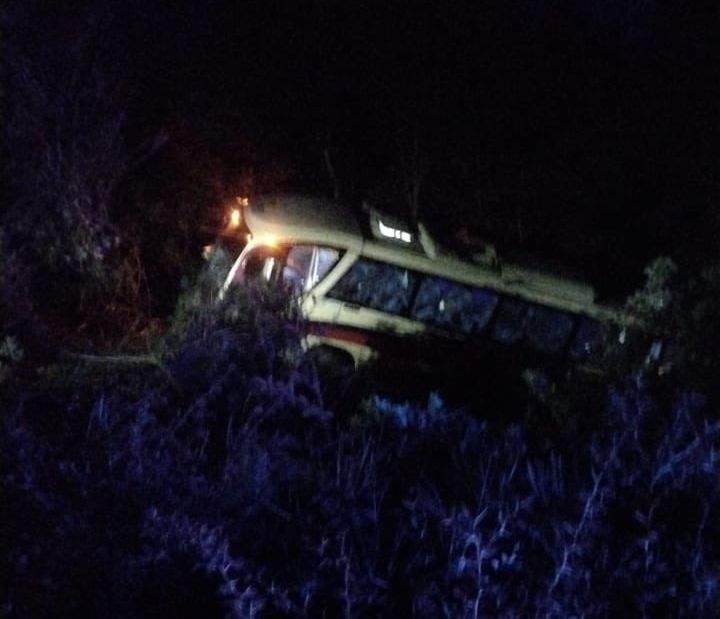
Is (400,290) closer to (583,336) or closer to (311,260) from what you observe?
(311,260)

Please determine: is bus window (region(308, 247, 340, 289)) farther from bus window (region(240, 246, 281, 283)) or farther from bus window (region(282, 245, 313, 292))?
bus window (region(240, 246, 281, 283))

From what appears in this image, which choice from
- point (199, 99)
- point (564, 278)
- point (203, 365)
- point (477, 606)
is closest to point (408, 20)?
point (199, 99)

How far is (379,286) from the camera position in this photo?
8.97 metres

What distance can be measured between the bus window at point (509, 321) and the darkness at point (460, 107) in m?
2.65

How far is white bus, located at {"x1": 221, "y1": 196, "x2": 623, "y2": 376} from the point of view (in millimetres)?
8828

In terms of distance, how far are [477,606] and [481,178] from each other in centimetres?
1071

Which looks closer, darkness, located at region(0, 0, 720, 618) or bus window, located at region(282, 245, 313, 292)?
darkness, located at region(0, 0, 720, 618)

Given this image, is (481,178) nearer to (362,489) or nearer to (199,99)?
(199,99)

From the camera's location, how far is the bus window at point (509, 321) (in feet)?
30.0

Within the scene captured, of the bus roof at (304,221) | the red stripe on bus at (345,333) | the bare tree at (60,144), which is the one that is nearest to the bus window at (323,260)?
the bus roof at (304,221)

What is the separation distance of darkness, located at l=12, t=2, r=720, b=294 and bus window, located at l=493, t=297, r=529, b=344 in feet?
8.68

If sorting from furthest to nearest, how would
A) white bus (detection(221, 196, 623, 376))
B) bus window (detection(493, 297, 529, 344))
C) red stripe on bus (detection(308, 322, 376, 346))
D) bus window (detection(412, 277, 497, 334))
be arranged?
bus window (detection(493, 297, 529, 344)), bus window (detection(412, 277, 497, 334)), white bus (detection(221, 196, 623, 376)), red stripe on bus (detection(308, 322, 376, 346))

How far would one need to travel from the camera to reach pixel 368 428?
17.0 feet

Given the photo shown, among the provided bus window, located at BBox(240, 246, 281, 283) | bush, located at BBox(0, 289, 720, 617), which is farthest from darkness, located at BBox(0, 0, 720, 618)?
bus window, located at BBox(240, 246, 281, 283)
